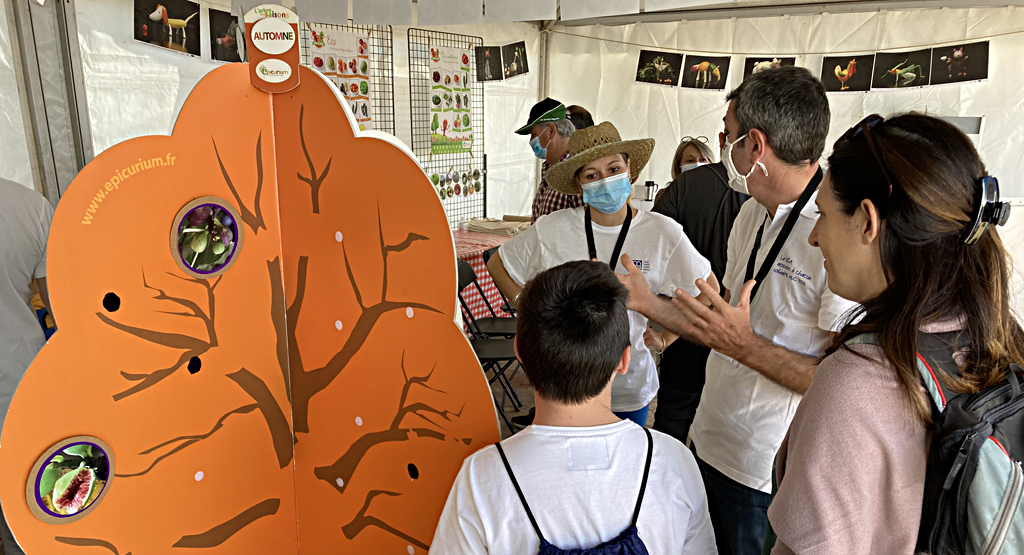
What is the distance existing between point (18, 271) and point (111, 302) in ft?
3.00

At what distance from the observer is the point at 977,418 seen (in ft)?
2.25

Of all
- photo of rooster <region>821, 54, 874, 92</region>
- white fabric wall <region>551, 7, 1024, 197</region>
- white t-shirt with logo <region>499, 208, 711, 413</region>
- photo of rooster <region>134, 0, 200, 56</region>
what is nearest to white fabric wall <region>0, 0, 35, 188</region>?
photo of rooster <region>134, 0, 200, 56</region>

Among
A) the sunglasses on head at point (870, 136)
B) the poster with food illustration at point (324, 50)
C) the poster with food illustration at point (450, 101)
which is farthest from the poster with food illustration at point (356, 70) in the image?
the sunglasses on head at point (870, 136)

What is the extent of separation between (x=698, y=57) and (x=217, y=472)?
428cm

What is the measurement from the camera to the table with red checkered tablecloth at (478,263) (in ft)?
12.3

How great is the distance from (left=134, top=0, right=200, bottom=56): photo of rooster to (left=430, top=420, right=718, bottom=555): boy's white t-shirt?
256cm

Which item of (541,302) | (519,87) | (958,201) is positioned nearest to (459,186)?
(519,87)

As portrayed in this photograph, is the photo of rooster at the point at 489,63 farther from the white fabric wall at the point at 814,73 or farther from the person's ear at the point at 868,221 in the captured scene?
the person's ear at the point at 868,221

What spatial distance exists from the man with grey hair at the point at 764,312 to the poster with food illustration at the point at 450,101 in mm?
3052

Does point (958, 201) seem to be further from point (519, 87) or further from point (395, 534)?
point (519, 87)

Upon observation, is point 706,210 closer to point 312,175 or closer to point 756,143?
point 756,143

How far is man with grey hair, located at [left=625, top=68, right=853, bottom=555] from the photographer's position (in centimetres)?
129

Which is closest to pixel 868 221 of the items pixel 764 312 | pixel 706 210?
pixel 764 312

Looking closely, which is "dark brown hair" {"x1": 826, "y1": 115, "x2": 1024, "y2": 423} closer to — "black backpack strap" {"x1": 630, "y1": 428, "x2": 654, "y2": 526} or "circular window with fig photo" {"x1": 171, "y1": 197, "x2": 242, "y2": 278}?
"black backpack strap" {"x1": 630, "y1": 428, "x2": 654, "y2": 526}
